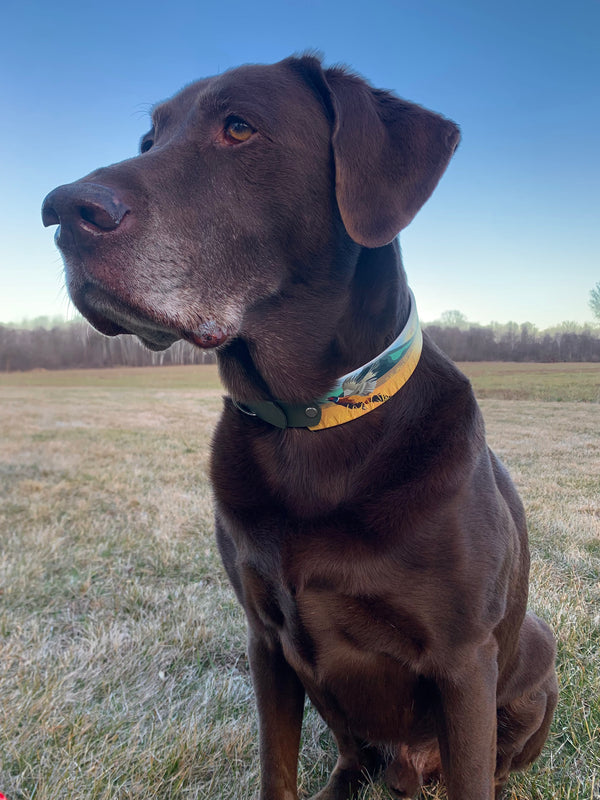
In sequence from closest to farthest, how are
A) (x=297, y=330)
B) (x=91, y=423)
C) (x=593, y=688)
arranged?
(x=297, y=330) → (x=593, y=688) → (x=91, y=423)

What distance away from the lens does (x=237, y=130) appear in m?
1.67

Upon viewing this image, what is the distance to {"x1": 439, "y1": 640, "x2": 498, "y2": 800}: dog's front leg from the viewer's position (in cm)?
150

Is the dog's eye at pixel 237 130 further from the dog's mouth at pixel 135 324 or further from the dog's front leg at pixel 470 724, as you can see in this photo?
the dog's front leg at pixel 470 724

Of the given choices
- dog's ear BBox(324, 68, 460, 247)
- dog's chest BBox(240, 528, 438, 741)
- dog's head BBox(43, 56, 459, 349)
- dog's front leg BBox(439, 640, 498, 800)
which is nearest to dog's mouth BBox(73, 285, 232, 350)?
dog's head BBox(43, 56, 459, 349)

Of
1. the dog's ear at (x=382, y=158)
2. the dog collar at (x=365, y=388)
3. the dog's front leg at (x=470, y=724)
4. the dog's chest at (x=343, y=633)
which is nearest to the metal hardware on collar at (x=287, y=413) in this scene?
the dog collar at (x=365, y=388)

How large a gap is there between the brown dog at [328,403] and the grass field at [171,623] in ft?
1.26

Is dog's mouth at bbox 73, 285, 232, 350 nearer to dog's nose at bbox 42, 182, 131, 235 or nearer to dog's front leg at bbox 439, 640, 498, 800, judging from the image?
dog's nose at bbox 42, 182, 131, 235

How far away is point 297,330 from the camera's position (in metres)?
1.73

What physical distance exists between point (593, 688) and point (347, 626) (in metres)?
1.35

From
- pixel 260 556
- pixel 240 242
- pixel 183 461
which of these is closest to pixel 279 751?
pixel 260 556

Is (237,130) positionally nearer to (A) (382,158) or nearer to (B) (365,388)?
(A) (382,158)

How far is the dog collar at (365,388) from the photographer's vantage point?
1.62 metres

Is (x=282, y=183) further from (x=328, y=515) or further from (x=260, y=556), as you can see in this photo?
(x=260, y=556)

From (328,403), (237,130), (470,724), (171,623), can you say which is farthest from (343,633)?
(171,623)
